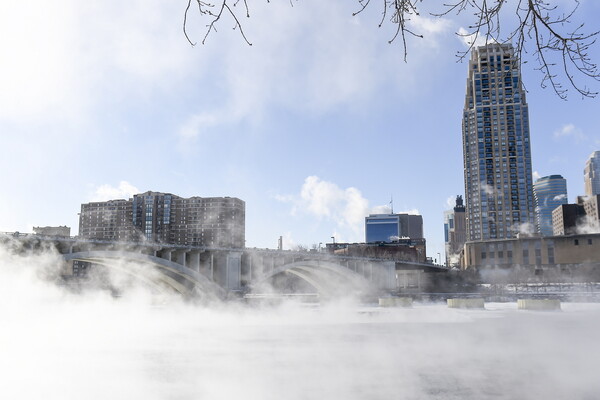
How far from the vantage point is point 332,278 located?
9319 centimetres

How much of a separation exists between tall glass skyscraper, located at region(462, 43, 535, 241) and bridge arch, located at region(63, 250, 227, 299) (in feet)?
481

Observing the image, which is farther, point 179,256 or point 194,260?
→ point 194,260

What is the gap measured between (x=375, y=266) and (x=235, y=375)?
8055 centimetres

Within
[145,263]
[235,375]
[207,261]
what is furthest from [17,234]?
[235,375]

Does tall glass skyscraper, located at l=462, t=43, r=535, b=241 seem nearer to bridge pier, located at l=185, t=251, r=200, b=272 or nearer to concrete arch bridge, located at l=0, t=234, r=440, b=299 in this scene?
concrete arch bridge, located at l=0, t=234, r=440, b=299

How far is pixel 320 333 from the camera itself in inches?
1331

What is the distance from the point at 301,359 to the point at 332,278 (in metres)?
72.0

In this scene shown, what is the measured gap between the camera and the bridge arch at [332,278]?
80.9m

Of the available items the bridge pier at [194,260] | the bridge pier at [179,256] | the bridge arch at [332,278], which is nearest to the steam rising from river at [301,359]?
the bridge pier at [179,256]

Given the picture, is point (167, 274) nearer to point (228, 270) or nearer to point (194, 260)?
point (194, 260)

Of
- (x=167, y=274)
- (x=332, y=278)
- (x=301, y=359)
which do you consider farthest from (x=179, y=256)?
(x=332, y=278)

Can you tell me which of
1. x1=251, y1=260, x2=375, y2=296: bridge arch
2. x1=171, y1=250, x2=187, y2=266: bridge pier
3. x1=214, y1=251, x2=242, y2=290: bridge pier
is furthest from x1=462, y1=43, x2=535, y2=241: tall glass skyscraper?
x1=171, y1=250, x2=187, y2=266: bridge pier

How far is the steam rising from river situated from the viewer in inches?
600

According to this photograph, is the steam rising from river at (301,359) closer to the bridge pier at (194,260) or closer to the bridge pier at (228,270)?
the bridge pier at (194,260)
